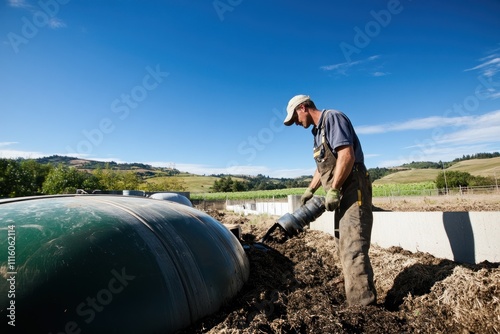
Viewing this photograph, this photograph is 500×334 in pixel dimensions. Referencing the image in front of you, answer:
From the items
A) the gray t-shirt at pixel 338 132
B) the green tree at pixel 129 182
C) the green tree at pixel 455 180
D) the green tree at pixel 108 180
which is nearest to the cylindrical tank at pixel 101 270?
the gray t-shirt at pixel 338 132

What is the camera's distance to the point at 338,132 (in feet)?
9.44

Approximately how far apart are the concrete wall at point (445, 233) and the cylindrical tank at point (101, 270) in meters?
3.19

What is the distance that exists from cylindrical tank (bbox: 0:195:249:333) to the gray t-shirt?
5.25ft

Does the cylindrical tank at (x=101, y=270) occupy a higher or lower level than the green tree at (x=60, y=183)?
lower

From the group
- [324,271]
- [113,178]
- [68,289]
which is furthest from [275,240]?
[113,178]

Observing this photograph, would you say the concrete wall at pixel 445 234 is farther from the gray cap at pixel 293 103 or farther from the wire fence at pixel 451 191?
the wire fence at pixel 451 191

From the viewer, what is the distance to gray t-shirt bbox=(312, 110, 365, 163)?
2854 mm

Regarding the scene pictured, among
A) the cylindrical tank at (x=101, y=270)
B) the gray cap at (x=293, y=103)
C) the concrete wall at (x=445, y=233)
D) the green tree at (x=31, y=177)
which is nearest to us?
the cylindrical tank at (x=101, y=270)

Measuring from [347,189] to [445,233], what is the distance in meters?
2.26

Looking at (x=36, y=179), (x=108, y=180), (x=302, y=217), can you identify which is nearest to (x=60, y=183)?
(x=36, y=179)

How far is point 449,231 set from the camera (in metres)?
4.09

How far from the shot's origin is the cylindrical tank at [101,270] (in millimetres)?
1688

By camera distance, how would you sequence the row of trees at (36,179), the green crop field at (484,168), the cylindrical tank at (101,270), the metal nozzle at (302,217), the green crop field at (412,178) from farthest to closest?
the green crop field at (412,178), the green crop field at (484,168), the row of trees at (36,179), the metal nozzle at (302,217), the cylindrical tank at (101,270)

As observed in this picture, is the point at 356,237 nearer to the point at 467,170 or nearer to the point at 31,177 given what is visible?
the point at 31,177
